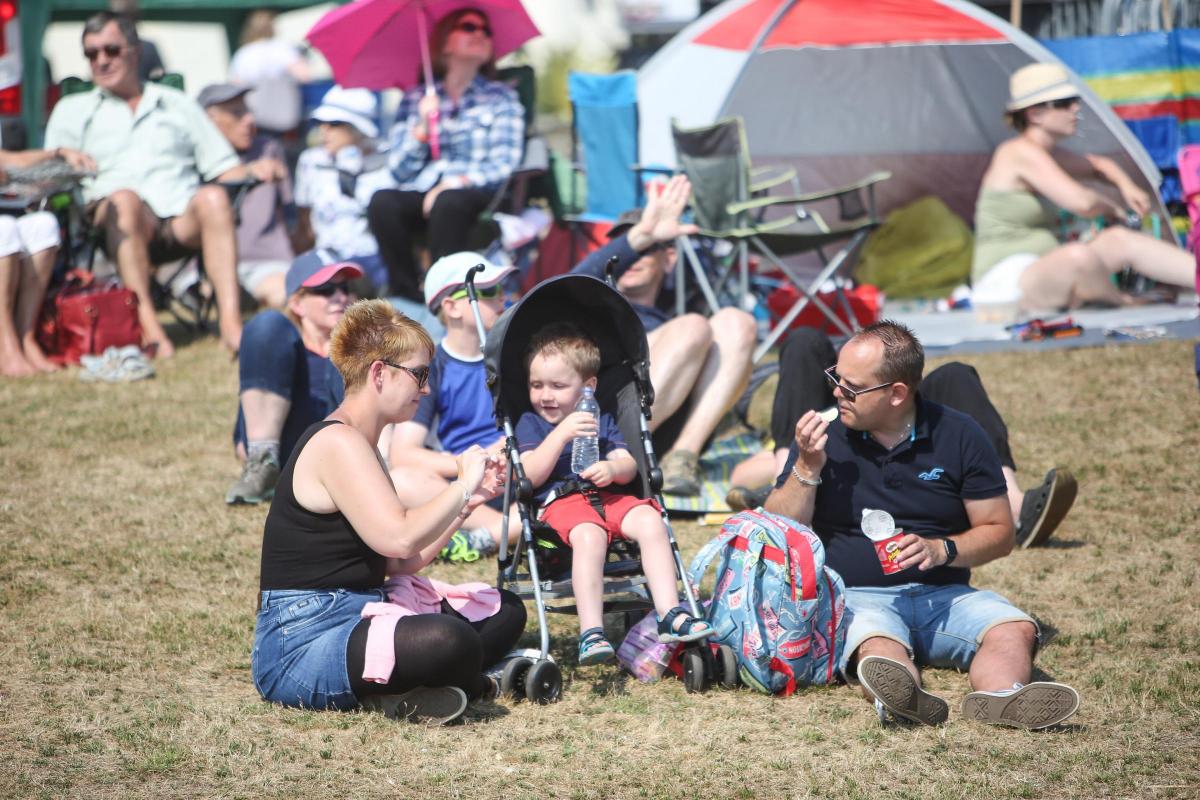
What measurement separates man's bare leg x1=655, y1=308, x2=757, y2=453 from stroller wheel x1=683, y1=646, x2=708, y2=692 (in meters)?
2.10

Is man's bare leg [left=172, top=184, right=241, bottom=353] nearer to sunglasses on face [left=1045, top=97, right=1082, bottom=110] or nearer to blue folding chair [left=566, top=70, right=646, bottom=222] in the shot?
blue folding chair [left=566, top=70, right=646, bottom=222]

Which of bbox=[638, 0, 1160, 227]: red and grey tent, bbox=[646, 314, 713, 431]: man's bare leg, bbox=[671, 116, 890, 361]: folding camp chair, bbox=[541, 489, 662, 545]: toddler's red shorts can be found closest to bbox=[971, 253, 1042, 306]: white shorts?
bbox=[671, 116, 890, 361]: folding camp chair

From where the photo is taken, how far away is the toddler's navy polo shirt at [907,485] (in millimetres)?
3936

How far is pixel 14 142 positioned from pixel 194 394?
2927mm

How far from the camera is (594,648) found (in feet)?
12.5

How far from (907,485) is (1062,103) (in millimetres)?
5925

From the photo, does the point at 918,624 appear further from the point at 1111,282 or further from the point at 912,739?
the point at 1111,282

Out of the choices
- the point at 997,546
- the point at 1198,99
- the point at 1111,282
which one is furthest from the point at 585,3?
the point at 997,546

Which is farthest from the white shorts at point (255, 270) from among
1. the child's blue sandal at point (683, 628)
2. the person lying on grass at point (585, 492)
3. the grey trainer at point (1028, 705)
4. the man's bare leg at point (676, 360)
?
the grey trainer at point (1028, 705)

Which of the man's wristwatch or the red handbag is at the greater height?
the red handbag

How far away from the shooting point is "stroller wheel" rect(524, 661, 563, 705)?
379cm

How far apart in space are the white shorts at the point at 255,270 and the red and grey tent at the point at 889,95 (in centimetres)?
351

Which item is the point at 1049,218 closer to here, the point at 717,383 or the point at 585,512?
the point at 717,383

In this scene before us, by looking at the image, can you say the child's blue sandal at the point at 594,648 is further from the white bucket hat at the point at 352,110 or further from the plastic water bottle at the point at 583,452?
the white bucket hat at the point at 352,110
